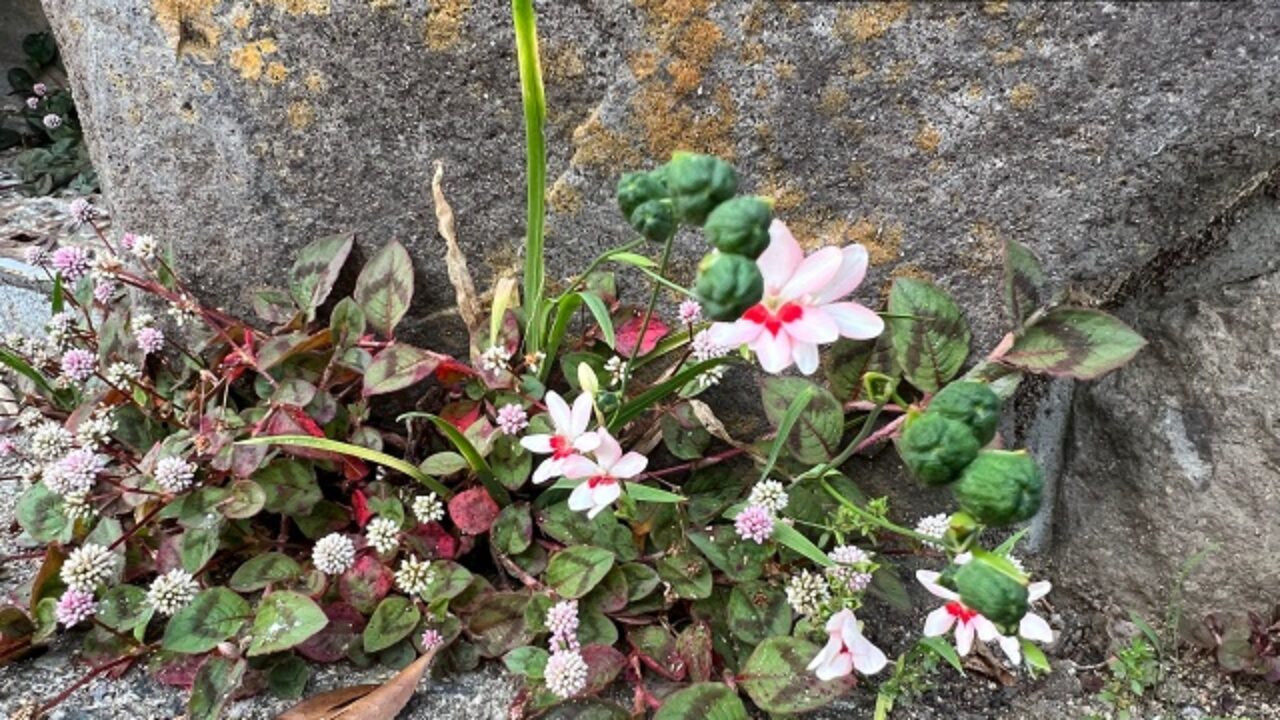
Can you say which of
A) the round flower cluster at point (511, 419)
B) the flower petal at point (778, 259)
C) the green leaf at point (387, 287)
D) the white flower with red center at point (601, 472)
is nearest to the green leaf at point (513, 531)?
the round flower cluster at point (511, 419)

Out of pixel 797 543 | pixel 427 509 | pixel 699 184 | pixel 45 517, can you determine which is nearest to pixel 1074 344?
pixel 797 543

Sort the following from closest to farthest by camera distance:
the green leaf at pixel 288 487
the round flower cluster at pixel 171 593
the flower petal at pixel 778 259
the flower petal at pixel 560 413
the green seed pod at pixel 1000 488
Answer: the green seed pod at pixel 1000 488, the flower petal at pixel 778 259, the flower petal at pixel 560 413, the round flower cluster at pixel 171 593, the green leaf at pixel 288 487

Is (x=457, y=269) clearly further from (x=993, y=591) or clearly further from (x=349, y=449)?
(x=993, y=591)

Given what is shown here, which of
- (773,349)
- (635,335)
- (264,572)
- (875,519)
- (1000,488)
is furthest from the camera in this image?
(635,335)

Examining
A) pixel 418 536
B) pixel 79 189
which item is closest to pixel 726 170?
pixel 418 536

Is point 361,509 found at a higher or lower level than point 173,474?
lower

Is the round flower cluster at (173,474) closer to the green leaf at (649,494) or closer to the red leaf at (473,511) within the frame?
the red leaf at (473,511)

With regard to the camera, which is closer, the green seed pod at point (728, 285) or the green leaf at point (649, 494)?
the green seed pod at point (728, 285)

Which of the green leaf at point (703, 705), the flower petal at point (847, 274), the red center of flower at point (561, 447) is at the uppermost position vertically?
the flower petal at point (847, 274)
